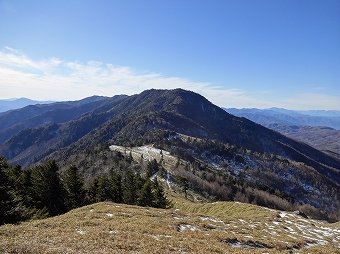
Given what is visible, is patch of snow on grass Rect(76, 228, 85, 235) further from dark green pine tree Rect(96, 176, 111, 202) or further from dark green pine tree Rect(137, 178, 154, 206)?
dark green pine tree Rect(137, 178, 154, 206)

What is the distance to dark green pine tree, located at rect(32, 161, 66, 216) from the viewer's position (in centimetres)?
5947

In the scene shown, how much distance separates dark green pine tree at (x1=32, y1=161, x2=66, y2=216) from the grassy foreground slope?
1916 centimetres

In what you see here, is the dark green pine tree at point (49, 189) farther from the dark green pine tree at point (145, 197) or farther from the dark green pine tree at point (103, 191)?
the dark green pine tree at point (145, 197)

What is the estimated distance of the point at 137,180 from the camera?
8425 centimetres

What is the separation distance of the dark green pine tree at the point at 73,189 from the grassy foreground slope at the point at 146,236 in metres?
21.7

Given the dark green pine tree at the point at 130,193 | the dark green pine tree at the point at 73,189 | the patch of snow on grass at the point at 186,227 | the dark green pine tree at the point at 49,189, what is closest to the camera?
the patch of snow on grass at the point at 186,227

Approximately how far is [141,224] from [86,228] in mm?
5968

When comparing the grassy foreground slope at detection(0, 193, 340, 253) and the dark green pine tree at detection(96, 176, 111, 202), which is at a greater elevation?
the grassy foreground slope at detection(0, 193, 340, 253)

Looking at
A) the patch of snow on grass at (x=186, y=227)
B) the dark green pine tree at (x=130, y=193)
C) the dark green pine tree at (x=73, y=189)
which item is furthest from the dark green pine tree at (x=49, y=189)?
the patch of snow on grass at (x=186, y=227)

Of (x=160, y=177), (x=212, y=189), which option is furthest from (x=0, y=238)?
(x=212, y=189)

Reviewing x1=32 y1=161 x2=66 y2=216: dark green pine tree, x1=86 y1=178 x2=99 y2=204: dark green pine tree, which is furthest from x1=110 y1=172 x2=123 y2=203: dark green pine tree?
x1=32 y1=161 x2=66 y2=216: dark green pine tree

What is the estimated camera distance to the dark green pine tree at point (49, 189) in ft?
195

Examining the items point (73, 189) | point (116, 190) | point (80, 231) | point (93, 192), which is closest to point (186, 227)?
point (80, 231)

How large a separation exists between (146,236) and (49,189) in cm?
3702
